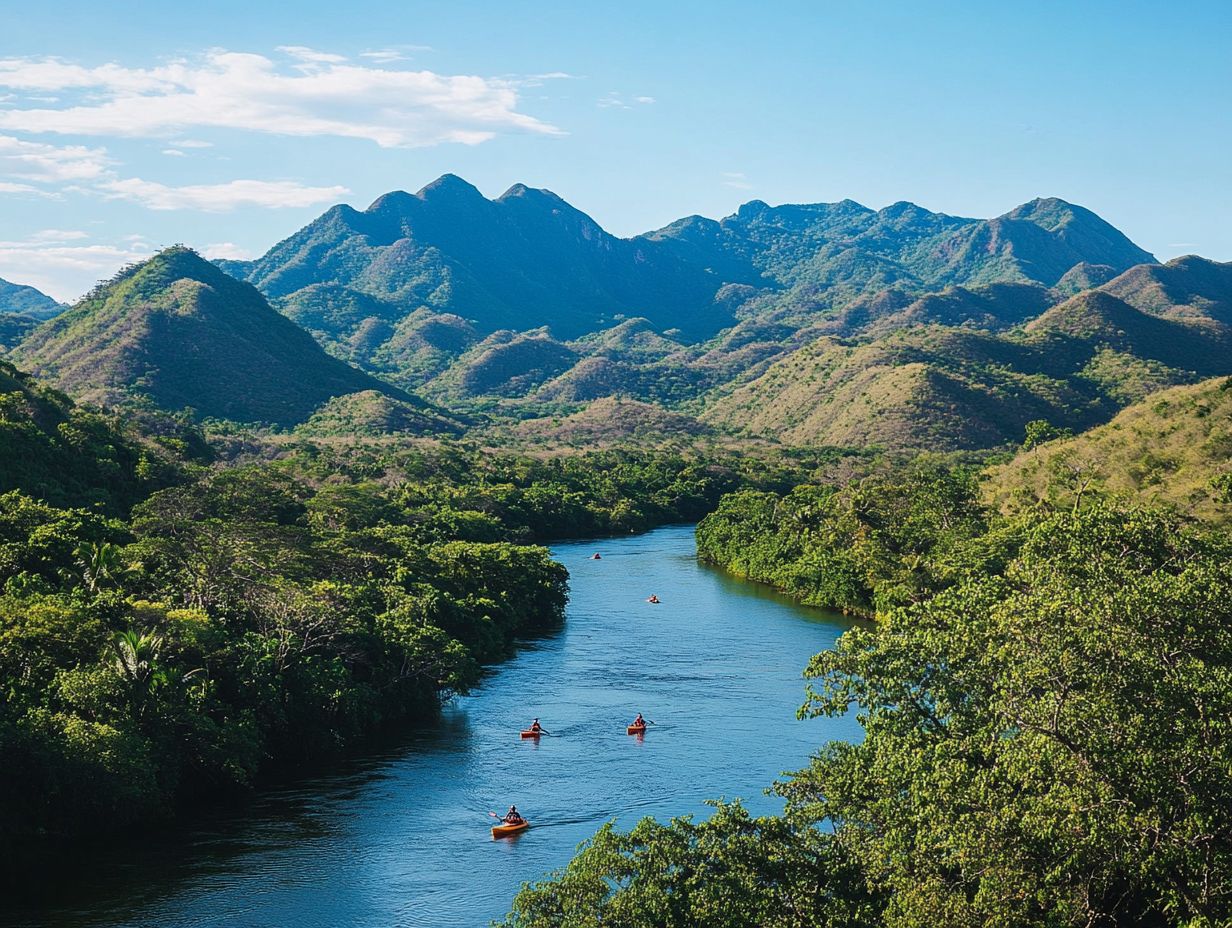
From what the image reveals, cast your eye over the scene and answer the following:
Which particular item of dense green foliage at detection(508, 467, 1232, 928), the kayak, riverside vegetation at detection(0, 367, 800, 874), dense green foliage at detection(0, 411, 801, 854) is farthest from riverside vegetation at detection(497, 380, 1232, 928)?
dense green foliage at detection(0, 411, 801, 854)

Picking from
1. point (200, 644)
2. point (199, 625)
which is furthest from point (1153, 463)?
point (200, 644)

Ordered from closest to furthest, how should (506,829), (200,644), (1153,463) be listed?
(506,829) < (200,644) < (1153,463)

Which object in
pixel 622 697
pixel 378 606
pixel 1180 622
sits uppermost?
pixel 1180 622

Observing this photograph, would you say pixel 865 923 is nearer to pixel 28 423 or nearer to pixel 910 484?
pixel 28 423

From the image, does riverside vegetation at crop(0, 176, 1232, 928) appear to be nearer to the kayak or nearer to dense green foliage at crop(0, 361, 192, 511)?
dense green foliage at crop(0, 361, 192, 511)

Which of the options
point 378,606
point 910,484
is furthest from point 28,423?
point 910,484

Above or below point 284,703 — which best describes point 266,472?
above

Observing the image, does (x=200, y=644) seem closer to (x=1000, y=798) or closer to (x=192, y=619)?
(x=192, y=619)
